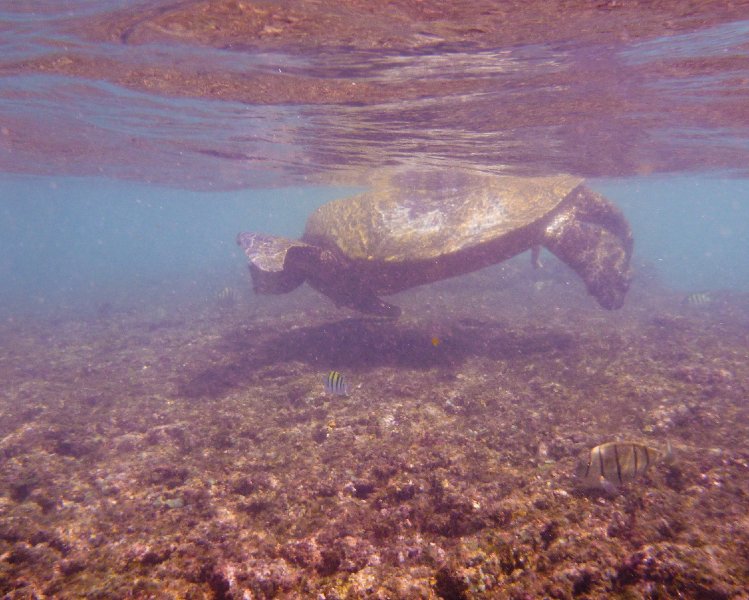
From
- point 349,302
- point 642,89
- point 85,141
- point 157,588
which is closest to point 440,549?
point 157,588

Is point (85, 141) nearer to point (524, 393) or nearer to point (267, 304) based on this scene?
point (267, 304)

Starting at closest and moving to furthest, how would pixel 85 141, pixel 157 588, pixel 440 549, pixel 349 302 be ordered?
pixel 157 588 → pixel 440 549 → pixel 349 302 → pixel 85 141

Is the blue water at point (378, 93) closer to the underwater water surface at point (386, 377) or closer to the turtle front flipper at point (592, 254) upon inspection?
the underwater water surface at point (386, 377)

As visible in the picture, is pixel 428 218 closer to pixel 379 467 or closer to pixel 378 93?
pixel 378 93

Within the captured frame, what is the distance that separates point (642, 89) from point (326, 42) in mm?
9278

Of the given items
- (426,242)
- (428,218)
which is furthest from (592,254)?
(426,242)

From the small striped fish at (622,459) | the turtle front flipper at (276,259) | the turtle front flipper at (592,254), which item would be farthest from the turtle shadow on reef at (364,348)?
the small striped fish at (622,459)

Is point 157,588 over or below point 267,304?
over

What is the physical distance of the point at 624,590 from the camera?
3.26 m

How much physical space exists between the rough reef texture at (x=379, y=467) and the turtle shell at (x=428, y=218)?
3.15 metres

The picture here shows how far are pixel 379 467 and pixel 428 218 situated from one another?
807 centimetres

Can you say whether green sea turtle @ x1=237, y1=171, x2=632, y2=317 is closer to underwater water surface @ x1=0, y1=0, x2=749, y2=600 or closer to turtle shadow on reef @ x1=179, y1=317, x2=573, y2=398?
underwater water surface @ x1=0, y1=0, x2=749, y2=600

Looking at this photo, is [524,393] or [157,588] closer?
[157,588]

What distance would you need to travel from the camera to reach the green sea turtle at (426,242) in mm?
11289
